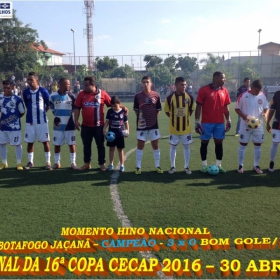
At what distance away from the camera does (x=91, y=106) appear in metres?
7.11

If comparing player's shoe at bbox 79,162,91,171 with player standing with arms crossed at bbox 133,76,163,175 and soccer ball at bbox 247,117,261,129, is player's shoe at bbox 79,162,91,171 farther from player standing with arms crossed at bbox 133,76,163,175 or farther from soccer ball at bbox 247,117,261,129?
soccer ball at bbox 247,117,261,129

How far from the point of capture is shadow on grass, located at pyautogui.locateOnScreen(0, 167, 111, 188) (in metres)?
6.39

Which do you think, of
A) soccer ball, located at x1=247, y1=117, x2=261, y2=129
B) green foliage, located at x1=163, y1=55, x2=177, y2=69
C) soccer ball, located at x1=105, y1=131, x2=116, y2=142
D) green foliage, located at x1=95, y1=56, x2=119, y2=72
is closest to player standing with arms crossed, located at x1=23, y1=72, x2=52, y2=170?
soccer ball, located at x1=105, y1=131, x2=116, y2=142

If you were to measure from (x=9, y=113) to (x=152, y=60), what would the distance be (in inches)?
1479

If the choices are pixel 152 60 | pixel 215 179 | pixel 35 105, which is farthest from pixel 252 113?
pixel 152 60

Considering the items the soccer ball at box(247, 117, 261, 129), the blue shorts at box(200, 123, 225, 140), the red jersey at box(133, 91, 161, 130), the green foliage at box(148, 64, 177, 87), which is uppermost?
the green foliage at box(148, 64, 177, 87)

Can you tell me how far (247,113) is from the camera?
7062 mm

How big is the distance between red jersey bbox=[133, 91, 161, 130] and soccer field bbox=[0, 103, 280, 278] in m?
1.05

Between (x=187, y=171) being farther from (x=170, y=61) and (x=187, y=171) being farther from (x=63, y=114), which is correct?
(x=170, y=61)

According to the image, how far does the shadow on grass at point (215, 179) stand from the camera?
6195 millimetres

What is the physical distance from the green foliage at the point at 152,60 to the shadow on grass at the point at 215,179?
3767cm

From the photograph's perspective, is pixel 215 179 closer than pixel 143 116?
Yes

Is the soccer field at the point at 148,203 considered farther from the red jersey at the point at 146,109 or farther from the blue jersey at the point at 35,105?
the blue jersey at the point at 35,105

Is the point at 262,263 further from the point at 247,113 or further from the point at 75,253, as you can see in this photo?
the point at 247,113
